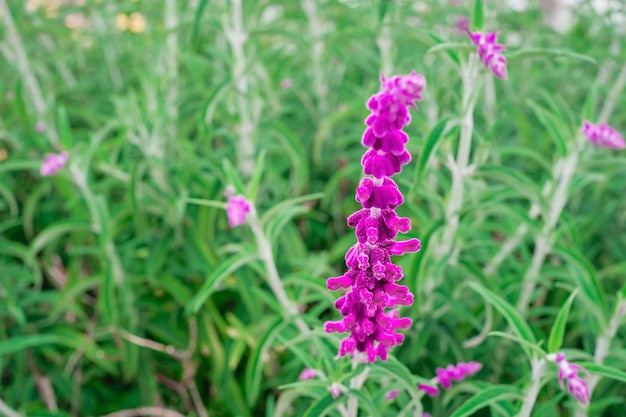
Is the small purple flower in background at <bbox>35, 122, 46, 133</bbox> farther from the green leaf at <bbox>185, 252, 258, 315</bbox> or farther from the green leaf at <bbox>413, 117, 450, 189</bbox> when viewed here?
the green leaf at <bbox>413, 117, 450, 189</bbox>

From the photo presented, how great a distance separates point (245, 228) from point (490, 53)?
5.68 feet

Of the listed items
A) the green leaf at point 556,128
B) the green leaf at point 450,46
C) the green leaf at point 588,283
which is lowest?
the green leaf at point 588,283

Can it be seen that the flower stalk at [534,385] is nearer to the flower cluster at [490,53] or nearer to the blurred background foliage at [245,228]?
the blurred background foliage at [245,228]

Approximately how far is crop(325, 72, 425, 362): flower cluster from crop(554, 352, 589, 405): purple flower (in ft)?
1.61

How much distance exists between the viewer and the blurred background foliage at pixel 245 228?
2377mm

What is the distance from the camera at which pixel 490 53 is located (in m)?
1.72

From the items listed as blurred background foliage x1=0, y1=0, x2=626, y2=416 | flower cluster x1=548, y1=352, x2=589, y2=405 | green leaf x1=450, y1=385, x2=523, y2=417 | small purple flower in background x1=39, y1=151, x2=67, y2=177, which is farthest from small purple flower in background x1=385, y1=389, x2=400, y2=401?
small purple flower in background x1=39, y1=151, x2=67, y2=177

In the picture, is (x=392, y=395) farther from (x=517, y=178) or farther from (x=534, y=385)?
(x=517, y=178)

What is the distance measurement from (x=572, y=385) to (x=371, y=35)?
74.9 inches

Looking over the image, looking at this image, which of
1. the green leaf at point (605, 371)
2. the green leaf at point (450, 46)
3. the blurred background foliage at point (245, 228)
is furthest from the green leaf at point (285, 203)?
the green leaf at point (605, 371)

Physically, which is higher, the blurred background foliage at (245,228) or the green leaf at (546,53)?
the green leaf at (546,53)

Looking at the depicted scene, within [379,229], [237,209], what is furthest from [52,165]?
[379,229]

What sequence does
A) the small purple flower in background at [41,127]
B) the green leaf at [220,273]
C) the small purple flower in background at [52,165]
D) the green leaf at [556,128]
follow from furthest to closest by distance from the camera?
the small purple flower in background at [41,127], the small purple flower in background at [52,165], the green leaf at [556,128], the green leaf at [220,273]

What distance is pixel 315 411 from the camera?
1596 millimetres
